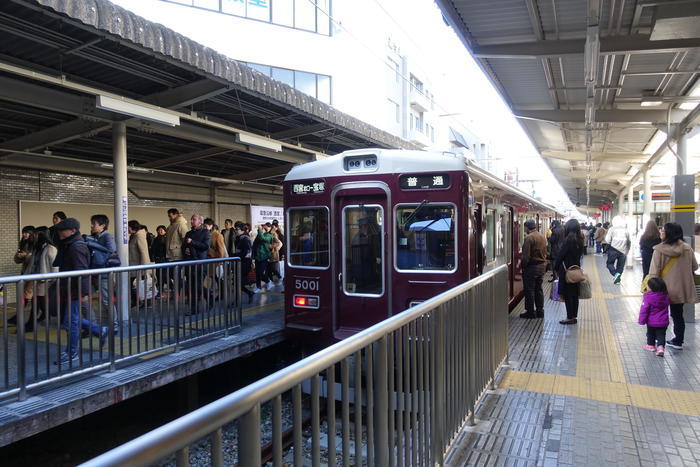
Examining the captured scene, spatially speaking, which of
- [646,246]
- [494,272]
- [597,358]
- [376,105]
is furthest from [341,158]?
[376,105]

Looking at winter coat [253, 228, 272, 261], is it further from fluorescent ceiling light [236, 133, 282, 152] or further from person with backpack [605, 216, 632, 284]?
person with backpack [605, 216, 632, 284]

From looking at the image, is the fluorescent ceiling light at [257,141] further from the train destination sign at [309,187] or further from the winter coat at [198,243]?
the train destination sign at [309,187]

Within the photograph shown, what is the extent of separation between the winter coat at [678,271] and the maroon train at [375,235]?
6.56 feet

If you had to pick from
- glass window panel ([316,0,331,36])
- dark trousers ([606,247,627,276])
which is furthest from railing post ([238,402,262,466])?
glass window panel ([316,0,331,36])

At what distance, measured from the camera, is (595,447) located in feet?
11.0

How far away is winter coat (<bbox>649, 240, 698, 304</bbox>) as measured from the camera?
5.60 metres

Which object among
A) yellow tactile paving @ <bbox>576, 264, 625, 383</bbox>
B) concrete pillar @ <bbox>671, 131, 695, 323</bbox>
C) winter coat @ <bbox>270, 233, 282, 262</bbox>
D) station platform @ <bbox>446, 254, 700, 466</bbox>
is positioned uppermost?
concrete pillar @ <bbox>671, 131, 695, 323</bbox>

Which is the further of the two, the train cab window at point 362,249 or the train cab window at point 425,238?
the train cab window at point 362,249

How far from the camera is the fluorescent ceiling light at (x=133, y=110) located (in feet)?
18.6

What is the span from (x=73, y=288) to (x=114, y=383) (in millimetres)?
976

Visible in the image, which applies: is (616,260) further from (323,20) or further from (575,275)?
(323,20)

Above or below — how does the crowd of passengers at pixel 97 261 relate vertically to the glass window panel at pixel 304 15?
below

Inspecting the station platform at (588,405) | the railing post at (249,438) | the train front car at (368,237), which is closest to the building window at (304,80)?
the train front car at (368,237)

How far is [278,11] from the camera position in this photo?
23.0 m
